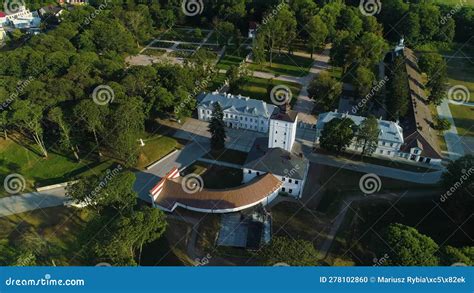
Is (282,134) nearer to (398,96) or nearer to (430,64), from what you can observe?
(398,96)

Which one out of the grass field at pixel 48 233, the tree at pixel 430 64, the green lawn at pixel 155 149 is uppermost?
the tree at pixel 430 64

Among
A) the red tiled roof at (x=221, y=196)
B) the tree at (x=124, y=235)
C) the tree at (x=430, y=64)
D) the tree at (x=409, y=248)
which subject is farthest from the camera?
the tree at (x=430, y=64)

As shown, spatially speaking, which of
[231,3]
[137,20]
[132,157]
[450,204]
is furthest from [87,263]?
[231,3]

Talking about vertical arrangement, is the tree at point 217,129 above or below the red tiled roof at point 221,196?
above

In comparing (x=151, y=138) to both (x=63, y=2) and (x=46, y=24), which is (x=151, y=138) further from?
(x=63, y=2)

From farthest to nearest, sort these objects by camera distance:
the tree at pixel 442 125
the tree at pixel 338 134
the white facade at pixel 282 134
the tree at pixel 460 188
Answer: the tree at pixel 442 125
the tree at pixel 338 134
the white facade at pixel 282 134
the tree at pixel 460 188

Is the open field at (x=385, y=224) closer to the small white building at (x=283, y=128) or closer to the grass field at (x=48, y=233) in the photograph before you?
the small white building at (x=283, y=128)

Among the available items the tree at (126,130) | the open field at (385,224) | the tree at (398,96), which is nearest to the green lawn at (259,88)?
the tree at (398,96)
